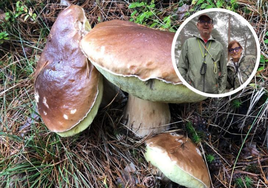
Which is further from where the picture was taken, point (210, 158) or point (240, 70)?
point (210, 158)

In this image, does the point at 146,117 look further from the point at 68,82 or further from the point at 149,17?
the point at 149,17

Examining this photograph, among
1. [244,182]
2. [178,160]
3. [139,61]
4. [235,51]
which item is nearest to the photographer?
[139,61]

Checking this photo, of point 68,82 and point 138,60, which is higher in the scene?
point 138,60

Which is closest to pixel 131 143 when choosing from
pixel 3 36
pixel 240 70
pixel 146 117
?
pixel 146 117

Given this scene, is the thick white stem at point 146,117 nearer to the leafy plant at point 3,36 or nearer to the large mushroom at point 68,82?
the large mushroom at point 68,82

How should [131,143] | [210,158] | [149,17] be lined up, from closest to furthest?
[210,158]
[131,143]
[149,17]

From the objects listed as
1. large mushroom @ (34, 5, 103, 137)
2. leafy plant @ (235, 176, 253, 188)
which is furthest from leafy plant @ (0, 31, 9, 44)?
leafy plant @ (235, 176, 253, 188)

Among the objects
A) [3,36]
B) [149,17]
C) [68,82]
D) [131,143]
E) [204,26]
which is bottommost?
[131,143]

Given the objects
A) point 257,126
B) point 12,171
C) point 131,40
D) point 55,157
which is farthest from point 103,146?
point 257,126
